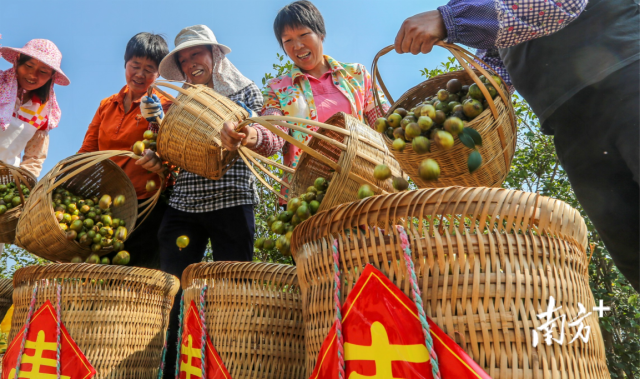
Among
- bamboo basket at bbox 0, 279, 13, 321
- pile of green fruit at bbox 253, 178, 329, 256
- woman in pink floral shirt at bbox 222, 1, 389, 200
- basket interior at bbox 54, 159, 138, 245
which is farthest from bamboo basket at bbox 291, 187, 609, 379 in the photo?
bamboo basket at bbox 0, 279, 13, 321

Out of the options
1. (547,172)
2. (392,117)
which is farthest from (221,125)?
(547,172)

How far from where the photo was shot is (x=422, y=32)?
992 millimetres

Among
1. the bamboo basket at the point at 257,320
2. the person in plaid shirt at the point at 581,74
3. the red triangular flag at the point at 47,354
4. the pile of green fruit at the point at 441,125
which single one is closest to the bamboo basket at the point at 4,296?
the red triangular flag at the point at 47,354

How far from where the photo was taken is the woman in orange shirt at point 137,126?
207cm

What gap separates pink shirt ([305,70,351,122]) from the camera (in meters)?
1.79

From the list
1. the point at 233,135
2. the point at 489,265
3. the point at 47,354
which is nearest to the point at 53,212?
the point at 47,354

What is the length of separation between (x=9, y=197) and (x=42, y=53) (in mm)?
691

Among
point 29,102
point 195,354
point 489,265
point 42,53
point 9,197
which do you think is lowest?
point 195,354

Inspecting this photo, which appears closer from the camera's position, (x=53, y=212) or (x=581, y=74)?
(x=581, y=74)

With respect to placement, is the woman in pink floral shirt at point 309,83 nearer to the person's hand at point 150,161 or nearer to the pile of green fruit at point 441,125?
the person's hand at point 150,161

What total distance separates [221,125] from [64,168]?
618 mm

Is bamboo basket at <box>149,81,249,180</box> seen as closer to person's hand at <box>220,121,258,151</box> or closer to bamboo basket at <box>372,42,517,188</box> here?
person's hand at <box>220,121,258,151</box>

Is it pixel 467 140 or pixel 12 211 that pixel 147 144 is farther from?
pixel 467 140

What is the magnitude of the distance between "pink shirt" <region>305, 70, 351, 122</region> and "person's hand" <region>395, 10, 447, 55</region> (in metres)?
0.77
